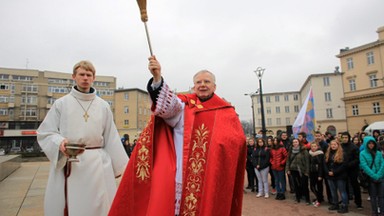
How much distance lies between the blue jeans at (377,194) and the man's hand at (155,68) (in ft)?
18.9

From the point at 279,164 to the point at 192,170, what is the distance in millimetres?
6603

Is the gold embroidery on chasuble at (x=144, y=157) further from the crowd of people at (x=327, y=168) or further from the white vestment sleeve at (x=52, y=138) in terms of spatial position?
the crowd of people at (x=327, y=168)

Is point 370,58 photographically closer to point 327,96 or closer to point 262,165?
point 327,96

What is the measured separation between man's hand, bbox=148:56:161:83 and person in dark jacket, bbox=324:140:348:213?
588 centimetres

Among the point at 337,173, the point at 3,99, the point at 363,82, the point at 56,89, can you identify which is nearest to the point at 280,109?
the point at 363,82

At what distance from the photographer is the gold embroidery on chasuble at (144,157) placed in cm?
217

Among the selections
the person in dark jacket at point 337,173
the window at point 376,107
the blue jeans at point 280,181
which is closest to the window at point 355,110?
the window at point 376,107

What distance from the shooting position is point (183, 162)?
89.0 inches

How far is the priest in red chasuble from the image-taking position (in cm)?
208

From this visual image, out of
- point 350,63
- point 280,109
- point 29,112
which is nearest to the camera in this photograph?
point 350,63

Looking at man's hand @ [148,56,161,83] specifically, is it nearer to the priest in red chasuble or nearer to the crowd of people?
the priest in red chasuble

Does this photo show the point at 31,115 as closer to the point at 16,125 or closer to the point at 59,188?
the point at 16,125

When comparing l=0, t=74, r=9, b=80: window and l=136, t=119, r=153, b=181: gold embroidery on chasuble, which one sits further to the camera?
l=0, t=74, r=9, b=80: window

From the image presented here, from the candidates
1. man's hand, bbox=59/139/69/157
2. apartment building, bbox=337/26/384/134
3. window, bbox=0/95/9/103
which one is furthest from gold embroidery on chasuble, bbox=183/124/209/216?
window, bbox=0/95/9/103
